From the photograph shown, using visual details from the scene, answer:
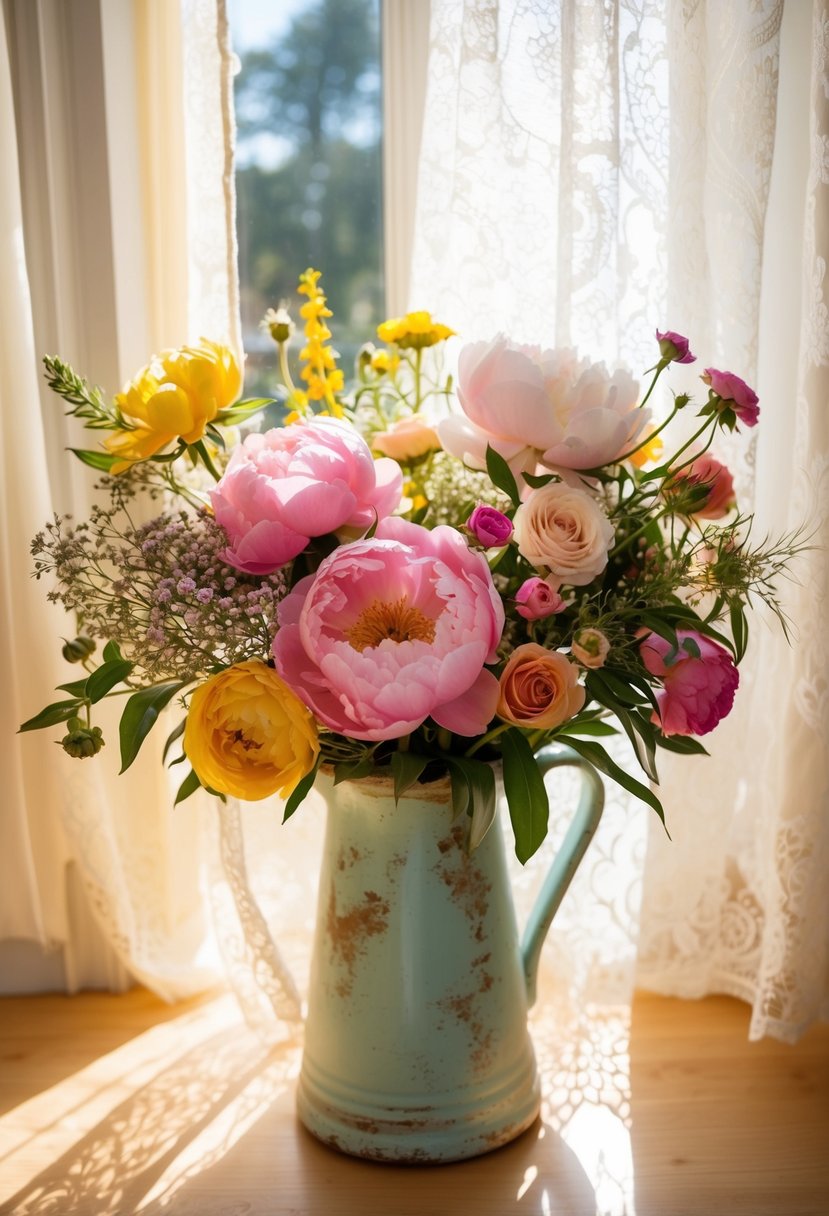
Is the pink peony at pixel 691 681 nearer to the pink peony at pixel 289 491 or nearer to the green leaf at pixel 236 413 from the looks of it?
the pink peony at pixel 289 491

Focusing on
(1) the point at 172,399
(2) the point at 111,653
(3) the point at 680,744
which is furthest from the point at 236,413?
(3) the point at 680,744

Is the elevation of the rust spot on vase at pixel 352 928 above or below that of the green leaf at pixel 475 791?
below

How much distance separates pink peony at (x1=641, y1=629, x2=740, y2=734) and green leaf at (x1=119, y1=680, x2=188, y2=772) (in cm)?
33

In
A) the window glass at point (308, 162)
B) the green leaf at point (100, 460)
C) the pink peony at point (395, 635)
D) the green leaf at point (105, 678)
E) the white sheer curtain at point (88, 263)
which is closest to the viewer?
the pink peony at point (395, 635)

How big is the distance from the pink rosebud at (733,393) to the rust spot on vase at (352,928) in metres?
0.44

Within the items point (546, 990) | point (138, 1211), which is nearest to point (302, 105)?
point (546, 990)

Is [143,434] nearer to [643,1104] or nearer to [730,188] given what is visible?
[730,188]

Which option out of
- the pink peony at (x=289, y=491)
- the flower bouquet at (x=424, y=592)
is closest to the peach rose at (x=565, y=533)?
the flower bouquet at (x=424, y=592)

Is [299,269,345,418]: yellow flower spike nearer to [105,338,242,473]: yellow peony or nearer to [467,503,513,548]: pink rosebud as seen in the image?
[105,338,242,473]: yellow peony

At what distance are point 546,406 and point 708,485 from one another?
0.14m

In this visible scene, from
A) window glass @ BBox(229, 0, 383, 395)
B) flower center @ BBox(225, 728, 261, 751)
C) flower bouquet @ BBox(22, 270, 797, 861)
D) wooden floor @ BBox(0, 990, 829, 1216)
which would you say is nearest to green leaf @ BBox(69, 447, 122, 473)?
flower bouquet @ BBox(22, 270, 797, 861)

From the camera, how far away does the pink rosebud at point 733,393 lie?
0.77 meters

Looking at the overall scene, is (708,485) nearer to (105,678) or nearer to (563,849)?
(563,849)

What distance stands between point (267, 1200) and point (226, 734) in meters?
0.39
